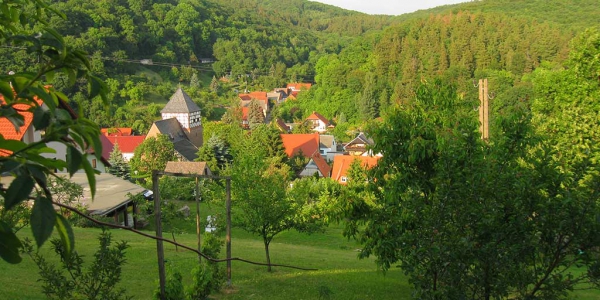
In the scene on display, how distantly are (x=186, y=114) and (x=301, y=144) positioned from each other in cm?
1611

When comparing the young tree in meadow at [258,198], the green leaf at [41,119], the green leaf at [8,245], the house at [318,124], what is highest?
the green leaf at [41,119]

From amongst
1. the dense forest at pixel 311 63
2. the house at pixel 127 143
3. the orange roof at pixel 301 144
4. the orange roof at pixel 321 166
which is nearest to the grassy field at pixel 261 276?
the orange roof at pixel 321 166

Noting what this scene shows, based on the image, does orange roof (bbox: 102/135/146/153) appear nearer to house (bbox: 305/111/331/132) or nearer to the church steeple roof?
the church steeple roof

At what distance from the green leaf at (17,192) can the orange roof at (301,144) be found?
44.7 metres

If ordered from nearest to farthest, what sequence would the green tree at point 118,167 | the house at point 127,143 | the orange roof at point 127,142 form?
the green tree at point 118,167, the house at point 127,143, the orange roof at point 127,142

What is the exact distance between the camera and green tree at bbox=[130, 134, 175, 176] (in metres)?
36.2

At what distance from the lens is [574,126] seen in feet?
20.5

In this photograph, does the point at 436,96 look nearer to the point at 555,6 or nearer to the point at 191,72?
the point at 191,72

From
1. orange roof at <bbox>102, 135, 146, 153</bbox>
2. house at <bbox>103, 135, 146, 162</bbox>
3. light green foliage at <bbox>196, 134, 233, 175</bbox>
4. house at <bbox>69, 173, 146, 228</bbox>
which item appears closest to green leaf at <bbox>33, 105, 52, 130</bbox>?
house at <bbox>69, 173, 146, 228</bbox>

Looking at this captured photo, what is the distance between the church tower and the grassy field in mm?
40814

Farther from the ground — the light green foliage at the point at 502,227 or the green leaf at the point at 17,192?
the green leaf at the point at 17,192

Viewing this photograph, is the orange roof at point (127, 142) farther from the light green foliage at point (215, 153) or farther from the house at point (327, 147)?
the house at point (327, 147)

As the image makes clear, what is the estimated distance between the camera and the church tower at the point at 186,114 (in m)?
56.6

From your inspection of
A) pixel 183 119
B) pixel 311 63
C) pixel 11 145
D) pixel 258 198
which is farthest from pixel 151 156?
pixel 311 63
